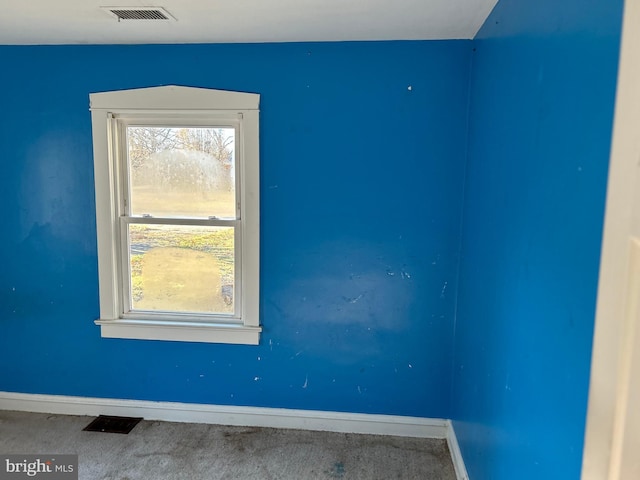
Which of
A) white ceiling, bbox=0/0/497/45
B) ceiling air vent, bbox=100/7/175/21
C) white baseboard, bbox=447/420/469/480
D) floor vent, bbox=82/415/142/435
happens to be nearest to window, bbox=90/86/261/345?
white ceiling, bbox=0/0/497/45

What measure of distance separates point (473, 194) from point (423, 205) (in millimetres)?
314

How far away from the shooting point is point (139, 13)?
79.0 inches

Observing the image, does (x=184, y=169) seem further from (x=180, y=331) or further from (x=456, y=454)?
(x=456, y=454)

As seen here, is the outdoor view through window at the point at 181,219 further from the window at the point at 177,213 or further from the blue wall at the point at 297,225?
the blue wall at the point at 297,225

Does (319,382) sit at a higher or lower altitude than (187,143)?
lower

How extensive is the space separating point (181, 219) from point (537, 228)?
197cm

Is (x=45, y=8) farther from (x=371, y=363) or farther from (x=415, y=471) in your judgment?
(x=415, y=471)

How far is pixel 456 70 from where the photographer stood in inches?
90.7

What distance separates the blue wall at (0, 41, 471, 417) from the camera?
2.37 meters

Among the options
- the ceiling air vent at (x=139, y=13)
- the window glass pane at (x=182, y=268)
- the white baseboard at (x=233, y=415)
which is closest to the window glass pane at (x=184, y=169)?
the window glass pane at (x=182, y=268)

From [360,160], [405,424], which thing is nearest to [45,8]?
[360,160]

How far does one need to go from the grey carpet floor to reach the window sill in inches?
21.5

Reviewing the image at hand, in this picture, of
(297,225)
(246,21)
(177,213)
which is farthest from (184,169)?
(246,21)

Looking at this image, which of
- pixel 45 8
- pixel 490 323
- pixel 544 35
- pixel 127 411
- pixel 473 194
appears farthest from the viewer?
pixel 127 411
